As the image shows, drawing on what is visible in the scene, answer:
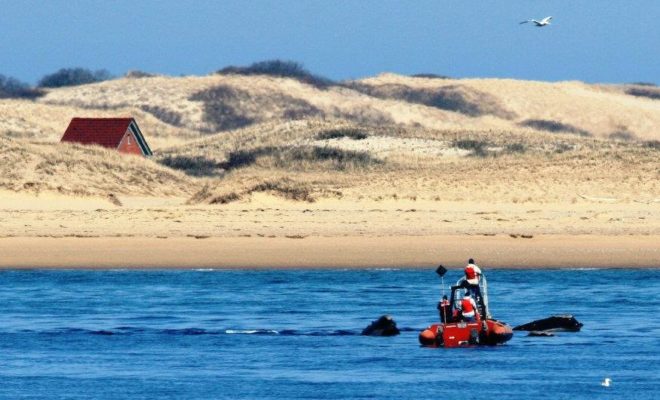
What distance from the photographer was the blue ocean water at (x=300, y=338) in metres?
22.9

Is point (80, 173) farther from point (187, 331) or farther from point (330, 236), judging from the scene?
point (187, 331)

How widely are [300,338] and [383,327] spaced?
1.39m

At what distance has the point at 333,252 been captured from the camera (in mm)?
38125

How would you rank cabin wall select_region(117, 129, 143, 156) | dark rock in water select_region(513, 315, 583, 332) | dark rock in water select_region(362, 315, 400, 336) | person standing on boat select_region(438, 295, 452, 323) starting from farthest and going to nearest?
cabin wall select_region(117, 129, 143, 156), dark rock in water select_region(513, 315, 583, 332), dark rock in water select_region(362, 315, 400, 336), person standing on boat select_region(438, 295, 452, 323)

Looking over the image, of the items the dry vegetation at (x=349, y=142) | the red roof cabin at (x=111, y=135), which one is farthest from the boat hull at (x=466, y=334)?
the red roof cabin at (x=111, y=135)

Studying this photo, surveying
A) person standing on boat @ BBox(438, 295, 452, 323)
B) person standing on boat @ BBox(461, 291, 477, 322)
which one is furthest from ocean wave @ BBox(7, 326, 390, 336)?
person standing on boat @ BBox(461, 291, 477, 322)

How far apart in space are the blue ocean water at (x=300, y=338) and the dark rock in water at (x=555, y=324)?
298mm

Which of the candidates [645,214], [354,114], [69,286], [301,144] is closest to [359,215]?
[645,214]

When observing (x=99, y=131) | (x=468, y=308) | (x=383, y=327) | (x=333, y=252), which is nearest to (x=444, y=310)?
(x=468, y=308)

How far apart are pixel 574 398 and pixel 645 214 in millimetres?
22329

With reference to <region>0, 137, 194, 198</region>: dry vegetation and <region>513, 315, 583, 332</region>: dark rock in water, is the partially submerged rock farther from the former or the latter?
<region>0, 137, 194, 198</region>: dry vegetation

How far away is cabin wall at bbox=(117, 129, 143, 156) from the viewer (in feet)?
229

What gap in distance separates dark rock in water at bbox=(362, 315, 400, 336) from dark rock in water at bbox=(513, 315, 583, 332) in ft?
7.16

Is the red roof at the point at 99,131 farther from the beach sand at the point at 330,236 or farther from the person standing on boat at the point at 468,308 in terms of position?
the person standing on boat at the point at 468,308
